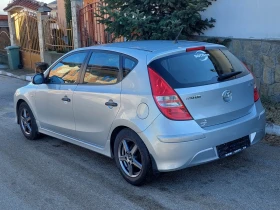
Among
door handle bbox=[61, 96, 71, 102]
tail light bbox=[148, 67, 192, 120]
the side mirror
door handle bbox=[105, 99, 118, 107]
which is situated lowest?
door handle bbox=[61, 96, 71, 102]

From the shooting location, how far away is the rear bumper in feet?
12.3

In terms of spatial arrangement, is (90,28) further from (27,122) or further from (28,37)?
(27,122)

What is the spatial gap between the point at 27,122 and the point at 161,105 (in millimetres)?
3175

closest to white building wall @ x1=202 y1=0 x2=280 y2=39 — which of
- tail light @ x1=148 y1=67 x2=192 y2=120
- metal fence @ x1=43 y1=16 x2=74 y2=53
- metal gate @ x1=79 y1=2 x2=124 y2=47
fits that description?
tail light @ x1=148 y1=67 x2=192 y2=120

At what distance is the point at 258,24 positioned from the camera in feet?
23.4

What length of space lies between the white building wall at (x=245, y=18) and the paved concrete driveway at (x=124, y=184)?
2.58m

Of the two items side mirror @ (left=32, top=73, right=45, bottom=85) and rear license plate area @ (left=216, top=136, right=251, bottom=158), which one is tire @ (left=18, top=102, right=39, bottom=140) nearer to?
side mirror @ (left=32, top=73, right=45, bottom=85)

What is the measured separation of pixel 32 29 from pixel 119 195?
1258cm

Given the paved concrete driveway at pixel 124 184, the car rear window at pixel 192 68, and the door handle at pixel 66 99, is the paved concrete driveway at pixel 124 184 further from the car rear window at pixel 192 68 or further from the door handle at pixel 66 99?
the car rear window at pixel 192 68

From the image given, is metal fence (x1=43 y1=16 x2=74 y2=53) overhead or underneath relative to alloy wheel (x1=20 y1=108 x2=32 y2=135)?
overhead

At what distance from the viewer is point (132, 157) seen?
13.8ft

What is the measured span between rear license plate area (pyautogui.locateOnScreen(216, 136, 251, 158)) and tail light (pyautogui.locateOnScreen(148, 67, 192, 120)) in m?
0.53

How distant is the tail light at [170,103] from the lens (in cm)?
380

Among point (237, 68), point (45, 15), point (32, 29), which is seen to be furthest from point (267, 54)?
point (32, 29)
